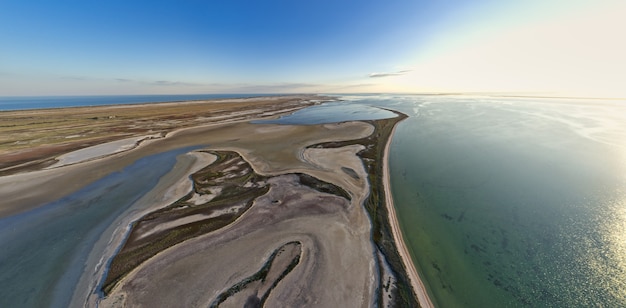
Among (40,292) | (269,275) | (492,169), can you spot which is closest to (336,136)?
(492,169)

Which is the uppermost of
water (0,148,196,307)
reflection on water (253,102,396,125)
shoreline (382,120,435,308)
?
reflection on water (253,102,396,125)

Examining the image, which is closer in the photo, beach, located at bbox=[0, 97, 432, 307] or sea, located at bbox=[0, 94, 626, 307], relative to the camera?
beach, located at bbox=[0, 97, 432, 307]

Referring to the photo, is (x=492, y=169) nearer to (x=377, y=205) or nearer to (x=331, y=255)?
(x=377, y=205)

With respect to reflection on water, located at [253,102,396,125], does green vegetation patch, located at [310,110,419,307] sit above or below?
below

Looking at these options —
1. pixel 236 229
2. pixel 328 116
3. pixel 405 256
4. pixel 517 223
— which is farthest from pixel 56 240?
pixel 328 116

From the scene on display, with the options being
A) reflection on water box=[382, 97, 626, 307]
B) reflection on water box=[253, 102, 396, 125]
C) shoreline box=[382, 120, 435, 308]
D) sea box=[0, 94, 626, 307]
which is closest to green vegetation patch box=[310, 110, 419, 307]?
shoreline box=[382, 120, 435, 308]

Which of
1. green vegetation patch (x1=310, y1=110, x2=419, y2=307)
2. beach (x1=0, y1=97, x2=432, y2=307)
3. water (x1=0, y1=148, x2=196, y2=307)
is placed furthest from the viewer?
water (x1=0, y1=148, x2=196, y2=307)

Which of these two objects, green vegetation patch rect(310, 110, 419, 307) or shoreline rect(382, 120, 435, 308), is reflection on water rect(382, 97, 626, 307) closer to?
shoreline rect(382, 120, 435, 308)

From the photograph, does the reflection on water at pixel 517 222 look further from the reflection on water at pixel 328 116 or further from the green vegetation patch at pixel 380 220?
the reflection on water at pixel 328 116
